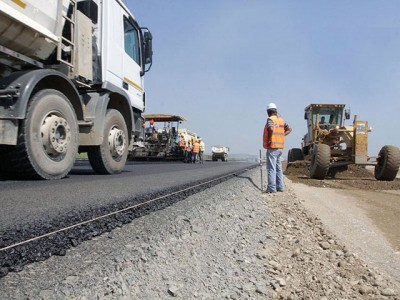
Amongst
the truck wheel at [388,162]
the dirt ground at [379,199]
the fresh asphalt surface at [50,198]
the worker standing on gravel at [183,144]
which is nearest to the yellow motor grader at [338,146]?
the truck wheel at [388,162]

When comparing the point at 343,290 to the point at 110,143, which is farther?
the point at 110,143

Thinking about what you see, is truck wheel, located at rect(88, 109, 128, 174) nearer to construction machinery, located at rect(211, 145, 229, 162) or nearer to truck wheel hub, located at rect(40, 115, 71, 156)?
truck wheel hub, located at rect(40, 115, 71, 156)

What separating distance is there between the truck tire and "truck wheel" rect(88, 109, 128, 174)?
96cm

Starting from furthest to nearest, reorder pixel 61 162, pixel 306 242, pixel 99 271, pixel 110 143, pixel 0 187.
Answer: pixel 110 143
pixel 61 162
pixel 0 187
pixel 306 242
pixel 99 271

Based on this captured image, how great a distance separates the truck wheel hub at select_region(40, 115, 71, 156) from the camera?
504 centimetres

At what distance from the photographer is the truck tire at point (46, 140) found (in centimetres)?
469

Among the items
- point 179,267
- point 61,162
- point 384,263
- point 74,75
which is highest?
point 74,75

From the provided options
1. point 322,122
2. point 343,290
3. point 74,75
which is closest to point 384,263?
point 343,290

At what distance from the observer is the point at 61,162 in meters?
5.34

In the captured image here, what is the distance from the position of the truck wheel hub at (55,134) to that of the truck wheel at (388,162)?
9513mm

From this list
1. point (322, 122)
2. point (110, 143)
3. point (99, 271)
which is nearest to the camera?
point (99, 271)

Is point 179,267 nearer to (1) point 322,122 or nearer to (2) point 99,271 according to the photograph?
(2) point 99,271

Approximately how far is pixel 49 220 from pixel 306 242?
2.12 meters

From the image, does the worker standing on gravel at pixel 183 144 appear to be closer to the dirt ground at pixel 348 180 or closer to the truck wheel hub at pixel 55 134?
the dirt ground at pixel 348 180
